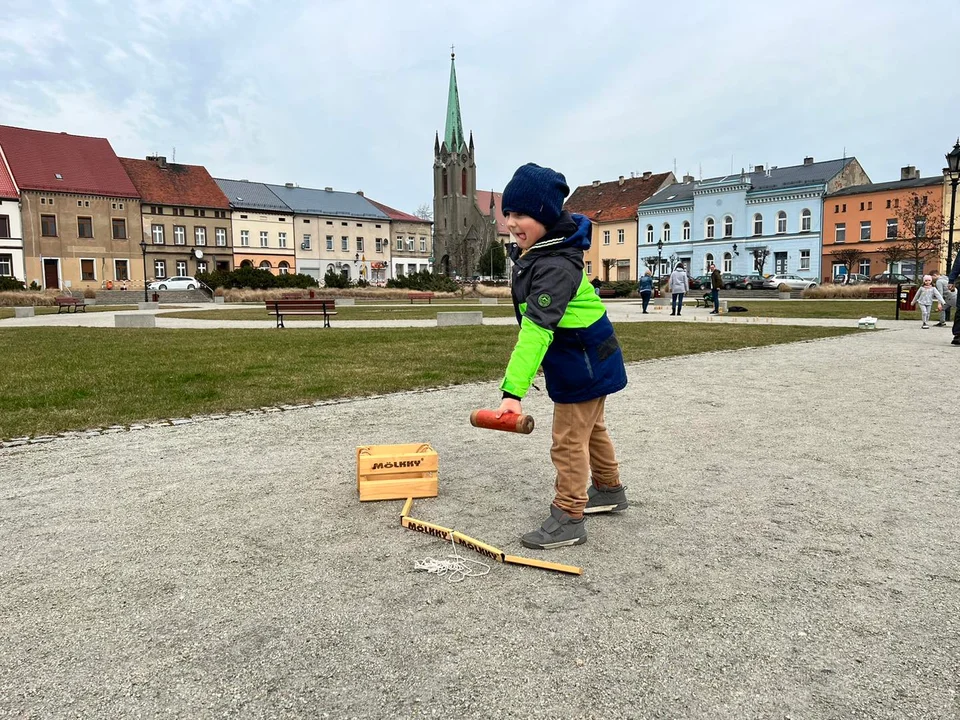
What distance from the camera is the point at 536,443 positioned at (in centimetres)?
559

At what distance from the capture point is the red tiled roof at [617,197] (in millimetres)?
73688

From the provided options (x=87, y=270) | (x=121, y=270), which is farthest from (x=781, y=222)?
(x=87, y=270)

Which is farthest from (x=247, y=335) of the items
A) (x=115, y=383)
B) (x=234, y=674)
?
(x=234, y=674)

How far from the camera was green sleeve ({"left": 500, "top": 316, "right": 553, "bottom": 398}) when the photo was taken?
3.11 meters

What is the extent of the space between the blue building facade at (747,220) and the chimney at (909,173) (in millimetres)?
3411

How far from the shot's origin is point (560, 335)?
338 cm

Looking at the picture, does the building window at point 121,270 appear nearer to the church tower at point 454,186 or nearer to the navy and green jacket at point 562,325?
the church tower at point 454,186

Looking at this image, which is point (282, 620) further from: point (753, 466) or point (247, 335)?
point (247, 335)

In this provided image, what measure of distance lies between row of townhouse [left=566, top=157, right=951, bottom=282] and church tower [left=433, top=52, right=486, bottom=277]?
844 inches

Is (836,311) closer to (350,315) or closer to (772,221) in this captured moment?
(350,315)

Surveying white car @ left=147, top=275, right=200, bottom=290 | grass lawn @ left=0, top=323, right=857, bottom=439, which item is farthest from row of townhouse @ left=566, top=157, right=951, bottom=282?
grass lawn @ left=0, top=323, right=857, bottom=439

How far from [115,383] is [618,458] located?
6554mm

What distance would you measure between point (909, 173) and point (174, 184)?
66.9 m

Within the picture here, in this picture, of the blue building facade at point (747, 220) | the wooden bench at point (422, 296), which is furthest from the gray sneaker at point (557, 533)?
the blue building facade at point (747, 220)
